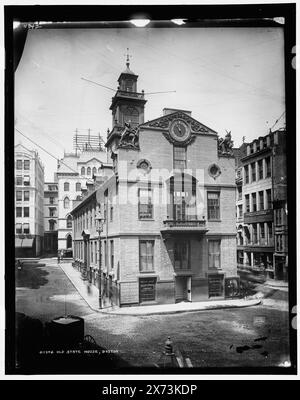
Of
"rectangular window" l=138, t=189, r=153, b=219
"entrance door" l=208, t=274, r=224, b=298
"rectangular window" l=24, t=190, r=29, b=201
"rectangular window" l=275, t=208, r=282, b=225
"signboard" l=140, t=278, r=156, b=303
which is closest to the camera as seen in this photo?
"rectangular window" l=24, t=190, r=29, b=201

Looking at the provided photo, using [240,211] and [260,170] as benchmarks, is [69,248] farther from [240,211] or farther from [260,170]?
[260,170]

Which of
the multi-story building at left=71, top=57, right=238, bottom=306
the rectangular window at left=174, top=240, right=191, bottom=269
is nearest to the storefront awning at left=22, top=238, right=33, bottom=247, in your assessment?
the multi-story building at left=71, top=57, right=238, bottom=306

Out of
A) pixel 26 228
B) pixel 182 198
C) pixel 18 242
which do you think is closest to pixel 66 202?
pixel 26 228

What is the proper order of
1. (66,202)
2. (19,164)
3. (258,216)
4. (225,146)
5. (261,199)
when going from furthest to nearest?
1. (66,202)
2. (225,146)
3. (258,216)
4. (261,199)
5. (19,164)

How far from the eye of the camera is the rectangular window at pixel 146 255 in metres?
6.92

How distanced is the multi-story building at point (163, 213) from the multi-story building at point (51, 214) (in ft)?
1.57

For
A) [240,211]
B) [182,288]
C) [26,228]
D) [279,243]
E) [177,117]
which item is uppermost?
[177,117]

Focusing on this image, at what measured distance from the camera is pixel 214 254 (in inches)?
→ 279

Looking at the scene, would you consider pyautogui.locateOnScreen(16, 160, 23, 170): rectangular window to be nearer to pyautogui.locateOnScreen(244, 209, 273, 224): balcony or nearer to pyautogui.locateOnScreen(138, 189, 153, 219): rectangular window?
pyautogui.locateOnScreen(138, 189, 153, 219): rectangular window

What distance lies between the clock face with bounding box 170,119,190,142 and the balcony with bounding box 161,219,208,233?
1840 millimetres

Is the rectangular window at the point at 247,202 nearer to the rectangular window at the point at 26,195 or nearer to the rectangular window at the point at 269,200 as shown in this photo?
the rectangular window at the point at 269,200

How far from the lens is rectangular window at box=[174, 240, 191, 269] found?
7.01 m

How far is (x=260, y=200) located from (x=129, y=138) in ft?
10.3
